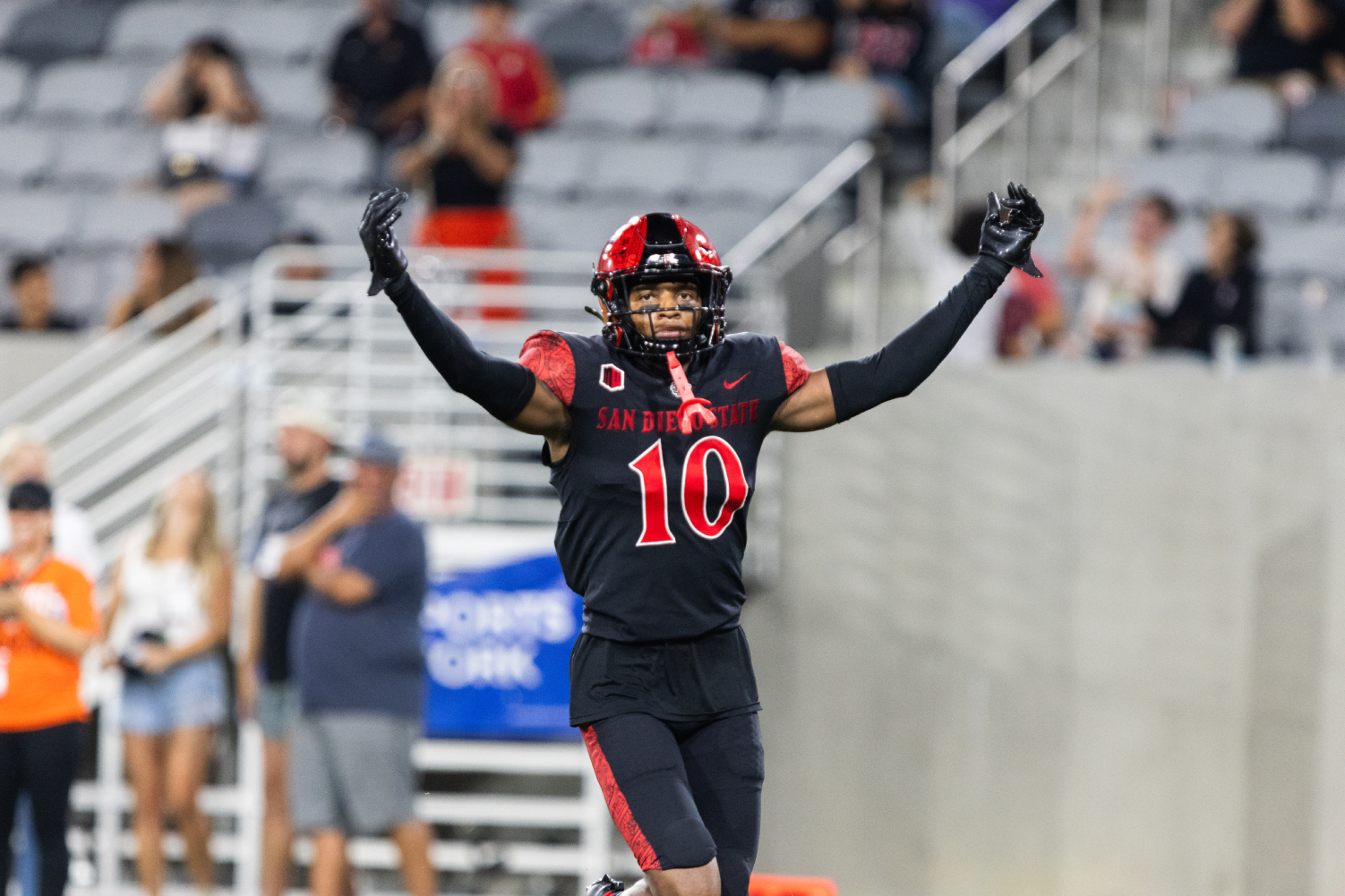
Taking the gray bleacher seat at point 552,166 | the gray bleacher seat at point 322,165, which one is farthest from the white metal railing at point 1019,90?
the gray bleacher seat at point 322,165

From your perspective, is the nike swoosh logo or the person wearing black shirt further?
the person wearing black shirt

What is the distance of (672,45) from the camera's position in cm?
1153

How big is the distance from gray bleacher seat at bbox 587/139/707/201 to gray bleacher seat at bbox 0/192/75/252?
10.4ft

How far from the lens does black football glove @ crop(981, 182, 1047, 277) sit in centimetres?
449

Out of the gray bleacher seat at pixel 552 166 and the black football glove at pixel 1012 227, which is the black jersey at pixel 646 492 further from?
the gray bleacher seat at pixel 552 166

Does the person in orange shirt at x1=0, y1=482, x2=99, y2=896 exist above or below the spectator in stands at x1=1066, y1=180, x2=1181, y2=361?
below

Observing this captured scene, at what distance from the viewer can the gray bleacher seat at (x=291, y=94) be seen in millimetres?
11625

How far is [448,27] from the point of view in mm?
12211

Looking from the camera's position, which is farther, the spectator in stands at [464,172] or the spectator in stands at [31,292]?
the spectator in stands at [31,292]

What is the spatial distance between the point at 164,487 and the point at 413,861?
83.1 inches

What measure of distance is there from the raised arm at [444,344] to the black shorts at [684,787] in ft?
2.48

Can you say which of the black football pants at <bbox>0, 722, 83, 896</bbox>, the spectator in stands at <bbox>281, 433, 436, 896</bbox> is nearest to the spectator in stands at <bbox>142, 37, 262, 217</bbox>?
the spectator in stands at <bbox>281, 433, 436, 896</bbox>

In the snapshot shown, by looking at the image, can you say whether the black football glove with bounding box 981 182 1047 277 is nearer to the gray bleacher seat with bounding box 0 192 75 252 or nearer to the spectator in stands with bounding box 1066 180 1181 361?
the spectator in stands with bounding box 1066 180 1181 361

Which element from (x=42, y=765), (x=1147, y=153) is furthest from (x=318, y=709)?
(x=1147, y=153)
